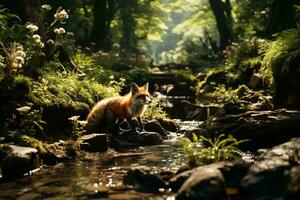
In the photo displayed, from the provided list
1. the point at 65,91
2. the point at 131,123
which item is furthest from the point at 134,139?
the point at 65,91

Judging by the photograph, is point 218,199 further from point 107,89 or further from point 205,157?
point 107,89

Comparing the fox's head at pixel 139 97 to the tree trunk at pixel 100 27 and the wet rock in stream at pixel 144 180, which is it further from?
the tree trunk at pixel 100 27

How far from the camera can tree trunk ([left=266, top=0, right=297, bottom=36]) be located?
2038 cm

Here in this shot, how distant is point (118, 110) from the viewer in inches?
480

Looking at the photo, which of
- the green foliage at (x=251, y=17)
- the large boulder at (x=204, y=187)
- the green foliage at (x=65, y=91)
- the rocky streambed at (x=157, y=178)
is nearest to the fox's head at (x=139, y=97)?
the green foliage at (x=65, y=91)

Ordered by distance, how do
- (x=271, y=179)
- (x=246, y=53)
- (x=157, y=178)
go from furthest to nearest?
(x=246, y=53), (x=157, y=178), (x=271, y=179)

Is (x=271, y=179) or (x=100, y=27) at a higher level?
(x=100, y=27)

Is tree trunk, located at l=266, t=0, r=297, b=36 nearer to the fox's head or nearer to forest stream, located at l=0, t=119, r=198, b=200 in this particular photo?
the fox's head

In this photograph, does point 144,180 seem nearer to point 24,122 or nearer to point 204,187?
point 204,187

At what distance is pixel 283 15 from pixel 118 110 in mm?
11918

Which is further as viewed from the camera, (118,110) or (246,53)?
(246,53)

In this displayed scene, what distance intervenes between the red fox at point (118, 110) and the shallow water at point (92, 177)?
4.45 feet

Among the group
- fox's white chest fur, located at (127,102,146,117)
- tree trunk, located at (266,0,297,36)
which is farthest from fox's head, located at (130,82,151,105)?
tree trunk, located at (266,0,297,36)

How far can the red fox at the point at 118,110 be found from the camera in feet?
38.9
